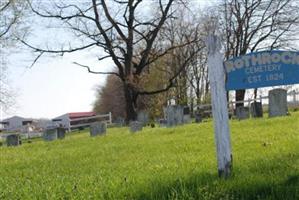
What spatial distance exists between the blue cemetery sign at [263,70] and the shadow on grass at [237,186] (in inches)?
42.1

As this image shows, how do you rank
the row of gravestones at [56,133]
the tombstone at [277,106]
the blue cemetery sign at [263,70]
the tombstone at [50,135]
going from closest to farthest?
1. the blue cemetery sign at [263,70]
2. the tombstone at [277,106]
3. the row of gravestones at [56,133]
4. the tombstone at [50,135]

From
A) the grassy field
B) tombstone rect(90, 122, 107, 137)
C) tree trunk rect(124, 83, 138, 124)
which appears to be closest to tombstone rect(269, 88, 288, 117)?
tombstone rect(90, 122, 107, 137)

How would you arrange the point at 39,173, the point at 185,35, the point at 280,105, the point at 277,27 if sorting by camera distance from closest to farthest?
the point at 39,173
the point at 280,105
the point at 277,27
the point at 185,35

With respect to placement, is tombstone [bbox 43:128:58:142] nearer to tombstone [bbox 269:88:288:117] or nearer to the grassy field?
tombstone [bbox 269:88:288:117]

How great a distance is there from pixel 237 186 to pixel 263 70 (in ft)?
4.94

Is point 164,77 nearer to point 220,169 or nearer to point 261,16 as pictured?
point 261,16

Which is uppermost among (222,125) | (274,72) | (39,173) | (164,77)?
(164,77)

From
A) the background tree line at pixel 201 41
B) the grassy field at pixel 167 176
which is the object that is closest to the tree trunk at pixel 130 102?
the background tree line at pixel 201 41

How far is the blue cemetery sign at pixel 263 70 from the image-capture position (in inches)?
248

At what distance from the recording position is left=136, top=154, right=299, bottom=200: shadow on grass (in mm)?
5261

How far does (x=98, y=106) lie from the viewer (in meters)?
73.2

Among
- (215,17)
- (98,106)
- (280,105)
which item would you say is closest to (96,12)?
(215,17)

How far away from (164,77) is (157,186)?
51.8m

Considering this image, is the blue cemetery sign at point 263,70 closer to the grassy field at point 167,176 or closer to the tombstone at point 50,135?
the grassy field at point 167,176
